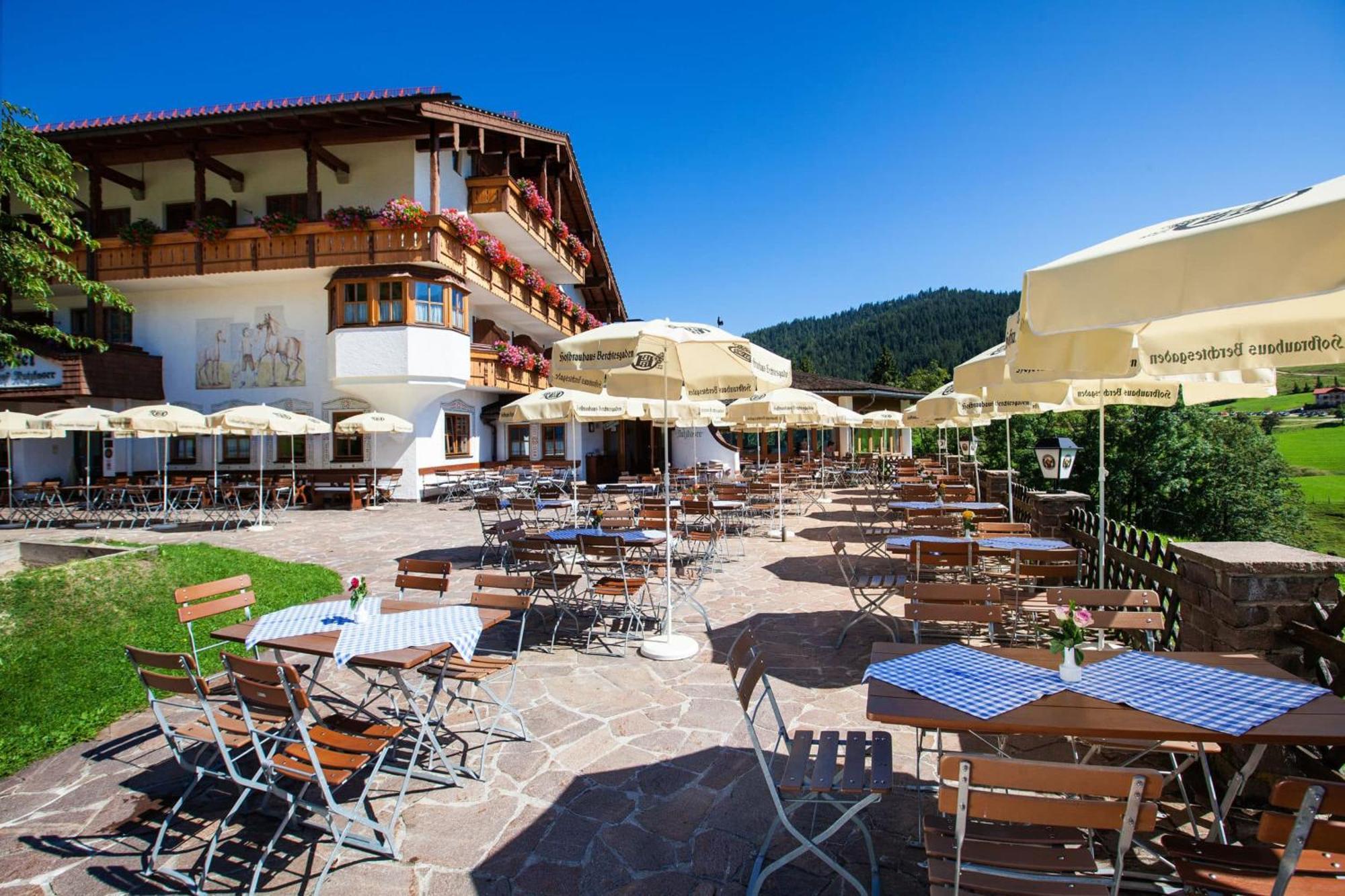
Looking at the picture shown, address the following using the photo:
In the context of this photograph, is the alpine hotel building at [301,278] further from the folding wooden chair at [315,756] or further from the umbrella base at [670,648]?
the folding wooden chair at [315,756]

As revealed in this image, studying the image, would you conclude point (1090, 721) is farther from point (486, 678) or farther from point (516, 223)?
point (516, 223)

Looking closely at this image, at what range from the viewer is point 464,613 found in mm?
4094

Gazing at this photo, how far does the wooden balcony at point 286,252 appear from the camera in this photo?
692 inches

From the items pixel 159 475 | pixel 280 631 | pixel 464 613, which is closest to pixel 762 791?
pixel 464 613

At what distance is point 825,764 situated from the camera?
284 cm

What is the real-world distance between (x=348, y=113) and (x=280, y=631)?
1869 centimetres

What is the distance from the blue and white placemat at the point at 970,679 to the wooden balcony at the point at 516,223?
793 inches

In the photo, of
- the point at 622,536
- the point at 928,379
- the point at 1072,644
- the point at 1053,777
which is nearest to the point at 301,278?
the point at 622,536

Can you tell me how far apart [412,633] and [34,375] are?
2200 cm

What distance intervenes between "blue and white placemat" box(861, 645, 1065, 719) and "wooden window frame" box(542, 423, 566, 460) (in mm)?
22026

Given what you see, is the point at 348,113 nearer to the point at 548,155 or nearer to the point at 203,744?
the point at 548,155

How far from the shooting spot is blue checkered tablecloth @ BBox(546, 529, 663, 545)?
21.0 feet

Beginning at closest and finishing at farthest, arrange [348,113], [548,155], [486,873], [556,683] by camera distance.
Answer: [486,873] → [556,683] → [348,113] → [548,155]

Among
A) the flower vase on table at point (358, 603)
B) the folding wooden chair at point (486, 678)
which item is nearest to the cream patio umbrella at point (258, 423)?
the folding wooden chair at point (486, 678)
